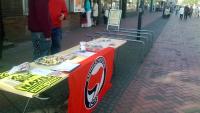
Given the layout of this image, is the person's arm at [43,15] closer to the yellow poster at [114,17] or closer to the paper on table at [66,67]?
the paper on table at [66,67]

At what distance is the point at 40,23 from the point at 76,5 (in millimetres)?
10946

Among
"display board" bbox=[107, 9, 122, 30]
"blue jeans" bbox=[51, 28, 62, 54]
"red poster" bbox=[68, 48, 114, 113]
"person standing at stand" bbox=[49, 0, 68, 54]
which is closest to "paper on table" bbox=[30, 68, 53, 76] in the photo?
"red poster" bbox=[68, 48, 114, 113]

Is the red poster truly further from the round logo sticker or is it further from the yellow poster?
the yellow poster

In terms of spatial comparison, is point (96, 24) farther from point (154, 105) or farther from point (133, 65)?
point (154, 105)

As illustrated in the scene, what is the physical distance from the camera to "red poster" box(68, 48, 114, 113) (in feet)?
12.7

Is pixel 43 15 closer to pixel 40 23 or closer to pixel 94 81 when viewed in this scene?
pixel 40 23

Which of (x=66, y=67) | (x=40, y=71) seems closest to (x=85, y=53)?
(x=66, y=67)

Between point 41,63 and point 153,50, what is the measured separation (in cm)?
707

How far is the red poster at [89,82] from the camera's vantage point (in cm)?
387

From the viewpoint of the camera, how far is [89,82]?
4.40 m

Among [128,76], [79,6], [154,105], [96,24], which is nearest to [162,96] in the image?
[154,105]

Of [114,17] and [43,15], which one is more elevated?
[43,15]

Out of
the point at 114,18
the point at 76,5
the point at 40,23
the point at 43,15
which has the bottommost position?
the point at 114,18

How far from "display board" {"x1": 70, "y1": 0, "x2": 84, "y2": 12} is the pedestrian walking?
1049cm
